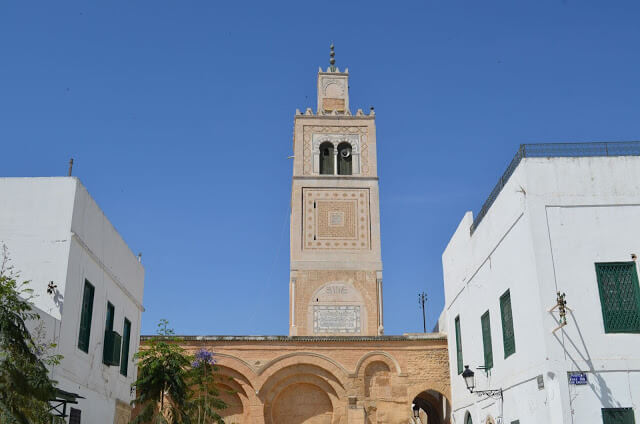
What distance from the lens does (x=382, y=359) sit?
19.9 metres

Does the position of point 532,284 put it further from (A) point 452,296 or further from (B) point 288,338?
(B) point 288,338

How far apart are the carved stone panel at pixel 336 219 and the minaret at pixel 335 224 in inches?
1.4

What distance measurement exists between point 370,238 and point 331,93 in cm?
690

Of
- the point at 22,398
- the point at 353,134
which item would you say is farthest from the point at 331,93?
the point at 22,398

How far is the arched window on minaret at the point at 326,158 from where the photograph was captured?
90.3 ft

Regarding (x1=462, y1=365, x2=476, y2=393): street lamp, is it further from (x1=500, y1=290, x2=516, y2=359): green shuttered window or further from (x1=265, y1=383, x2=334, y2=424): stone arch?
(x1=265, y1=383, x2=334, y2=424): stone arch

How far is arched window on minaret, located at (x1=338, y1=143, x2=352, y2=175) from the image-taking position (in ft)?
90.5

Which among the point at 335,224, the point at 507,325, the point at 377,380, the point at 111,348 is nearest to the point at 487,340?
the point at 507,325

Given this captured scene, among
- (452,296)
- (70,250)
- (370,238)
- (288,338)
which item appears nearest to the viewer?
(70,250)

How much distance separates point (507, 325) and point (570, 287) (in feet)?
7.45

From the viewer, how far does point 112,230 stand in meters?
14.0

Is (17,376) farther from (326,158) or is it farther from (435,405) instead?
(326,158)

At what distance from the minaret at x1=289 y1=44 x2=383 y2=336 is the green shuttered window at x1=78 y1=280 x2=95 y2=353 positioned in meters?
12.7

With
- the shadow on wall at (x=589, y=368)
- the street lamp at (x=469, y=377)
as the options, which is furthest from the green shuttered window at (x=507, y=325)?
the shadow on wall at (x=589, y=368)
